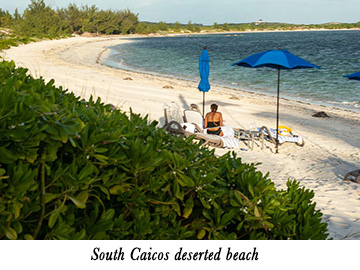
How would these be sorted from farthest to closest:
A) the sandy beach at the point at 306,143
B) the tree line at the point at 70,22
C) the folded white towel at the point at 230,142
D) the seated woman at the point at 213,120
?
the tree line at the point at 70,22 < the seated woman at the point at 213,120 < the folded white towel at the point at 230,142 < the sandy beach at the point at 306,143

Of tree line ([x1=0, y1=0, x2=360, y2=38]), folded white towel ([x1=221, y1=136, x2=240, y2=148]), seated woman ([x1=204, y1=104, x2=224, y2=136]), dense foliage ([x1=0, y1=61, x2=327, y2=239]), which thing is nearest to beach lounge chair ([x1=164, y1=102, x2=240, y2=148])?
folded white towel ([x1=221, y1=136, x2=240, y2=148])

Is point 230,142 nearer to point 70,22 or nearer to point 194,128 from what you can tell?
point 194,128

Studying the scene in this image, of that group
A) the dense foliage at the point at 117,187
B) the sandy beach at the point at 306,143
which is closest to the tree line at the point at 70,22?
the sandy beach at the point at 306,143

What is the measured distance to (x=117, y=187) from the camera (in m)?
1.94

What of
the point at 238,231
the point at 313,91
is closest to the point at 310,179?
the point at 238,231

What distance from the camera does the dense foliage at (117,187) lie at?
1619mm

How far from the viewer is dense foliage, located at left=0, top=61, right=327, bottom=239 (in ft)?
5.31

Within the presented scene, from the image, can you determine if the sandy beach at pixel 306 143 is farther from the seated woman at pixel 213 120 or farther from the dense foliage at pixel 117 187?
the dense foliage at pixel 117 187

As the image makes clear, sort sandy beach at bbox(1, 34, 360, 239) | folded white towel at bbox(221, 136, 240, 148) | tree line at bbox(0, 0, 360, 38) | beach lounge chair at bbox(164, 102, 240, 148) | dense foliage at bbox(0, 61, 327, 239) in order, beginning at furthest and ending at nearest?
tree line at bbox(0, 0, 360, 38) < folded white towel at bbox(221, 136, 240, 148) < beach lounge chair at bbox(164, 102, 240, 148) < sandy beach at bbox(1, 34, 360, 239) < dense foliage at bbox(0, 61, 327, 239)

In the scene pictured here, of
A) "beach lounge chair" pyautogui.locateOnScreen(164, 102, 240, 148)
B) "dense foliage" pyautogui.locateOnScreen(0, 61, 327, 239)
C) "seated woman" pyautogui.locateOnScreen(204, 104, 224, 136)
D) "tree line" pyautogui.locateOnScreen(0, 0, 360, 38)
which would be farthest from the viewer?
"tree line" pyautogui.locateOnScreen(0, 0, 360, 38)

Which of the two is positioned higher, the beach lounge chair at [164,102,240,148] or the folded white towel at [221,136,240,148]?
the beach lounge chair at [164,102,240,148]

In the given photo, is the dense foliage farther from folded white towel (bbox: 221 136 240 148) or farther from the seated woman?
the seated woman

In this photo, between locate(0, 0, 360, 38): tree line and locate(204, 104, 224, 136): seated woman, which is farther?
locate(0, 0, 360, 38): tree line

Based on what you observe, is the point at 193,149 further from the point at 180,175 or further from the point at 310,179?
the point at 310,179
